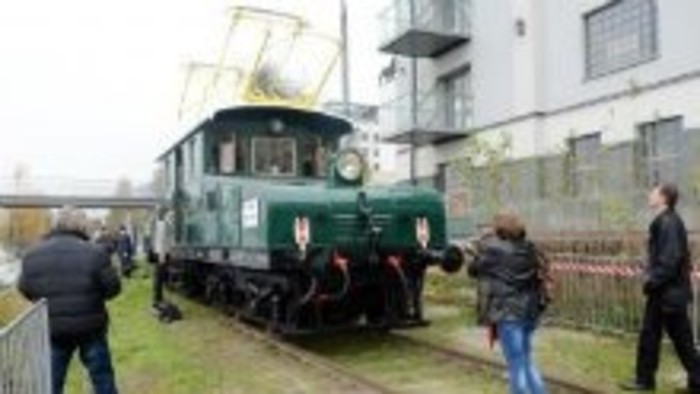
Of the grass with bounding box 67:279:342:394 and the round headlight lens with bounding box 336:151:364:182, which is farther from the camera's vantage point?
the round headlight lens with bounding box 336:151:364:182

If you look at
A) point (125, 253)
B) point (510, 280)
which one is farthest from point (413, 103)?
point (510, 280)

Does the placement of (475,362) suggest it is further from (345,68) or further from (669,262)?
(345,68)

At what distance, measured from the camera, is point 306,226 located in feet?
43.3

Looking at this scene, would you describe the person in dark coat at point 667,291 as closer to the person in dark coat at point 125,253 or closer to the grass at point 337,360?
the grass at point 337,360

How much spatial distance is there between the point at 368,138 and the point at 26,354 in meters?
91.2

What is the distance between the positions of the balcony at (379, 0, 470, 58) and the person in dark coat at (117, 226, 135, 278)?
10.3 meters

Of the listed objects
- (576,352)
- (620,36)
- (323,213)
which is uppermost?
(620,36)

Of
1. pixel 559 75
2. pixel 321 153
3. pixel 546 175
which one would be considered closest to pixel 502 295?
pixel 321 153

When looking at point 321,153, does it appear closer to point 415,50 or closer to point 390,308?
point 390,308

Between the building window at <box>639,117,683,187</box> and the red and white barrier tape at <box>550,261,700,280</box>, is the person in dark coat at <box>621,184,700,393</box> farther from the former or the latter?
the building window at <box>639,117,683,187</box>

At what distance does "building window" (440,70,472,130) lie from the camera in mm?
33906

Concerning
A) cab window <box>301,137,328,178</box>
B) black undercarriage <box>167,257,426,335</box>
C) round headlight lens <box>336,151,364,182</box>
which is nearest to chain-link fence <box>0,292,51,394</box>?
black undercarriage <box>167,257,426,335</box>

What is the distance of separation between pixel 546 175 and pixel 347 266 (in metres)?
8.89

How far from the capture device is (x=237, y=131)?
16234mm
